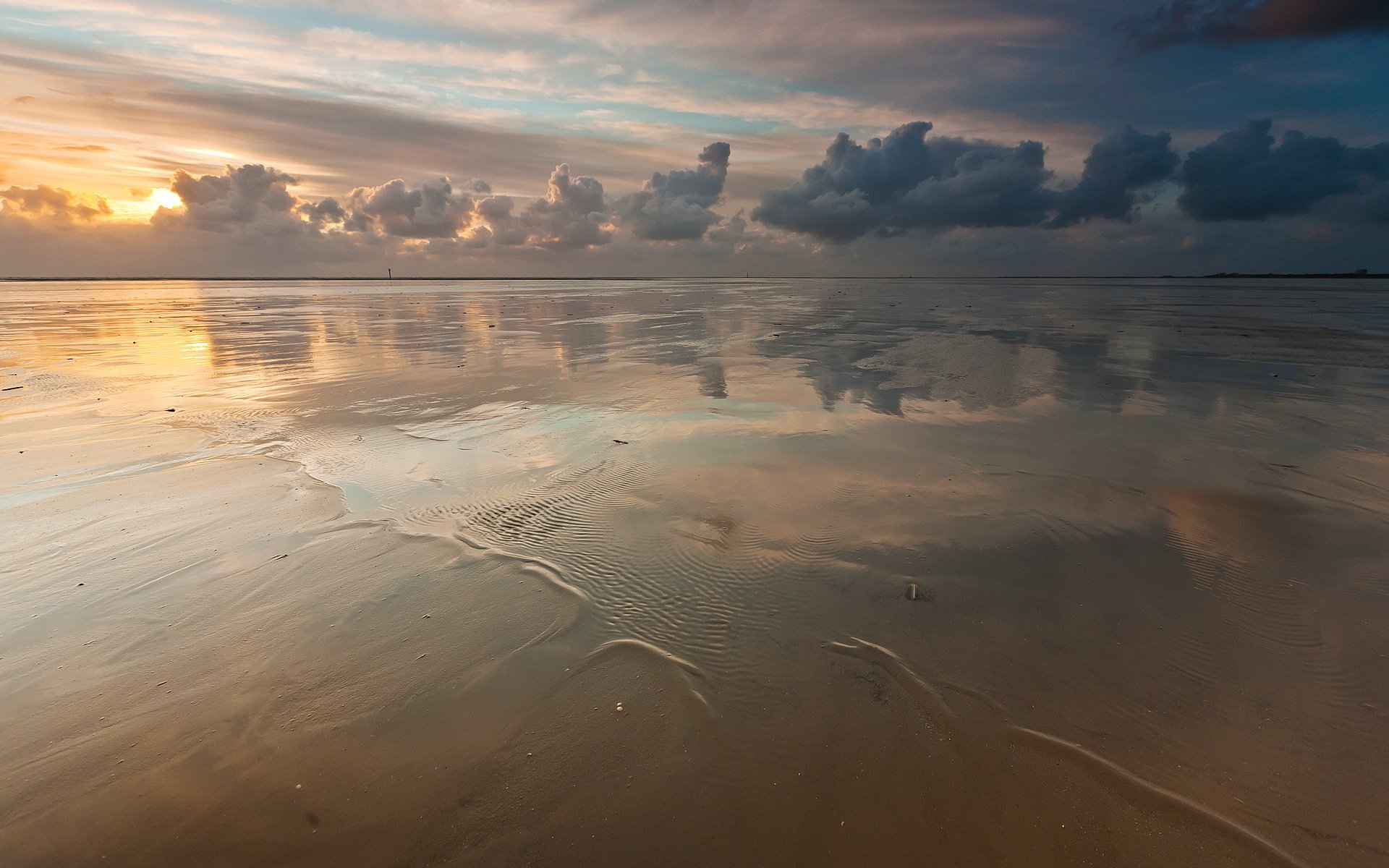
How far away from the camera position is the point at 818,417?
9484mm

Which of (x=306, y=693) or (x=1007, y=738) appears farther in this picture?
(x=306, y=693)

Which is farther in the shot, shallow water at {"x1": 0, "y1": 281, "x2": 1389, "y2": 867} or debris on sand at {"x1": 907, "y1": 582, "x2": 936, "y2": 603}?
debris on sand at {"x1": 907, "y1": 582, "x2": 936, "y2": 603}

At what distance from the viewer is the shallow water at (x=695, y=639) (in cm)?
268

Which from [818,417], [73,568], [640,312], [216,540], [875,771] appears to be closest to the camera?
[875,771]

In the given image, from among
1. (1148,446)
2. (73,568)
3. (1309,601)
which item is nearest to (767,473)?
(1309,601)

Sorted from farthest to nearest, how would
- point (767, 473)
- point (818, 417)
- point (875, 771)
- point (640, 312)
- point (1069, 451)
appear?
point (640, 312)
point (818, 417)
point (1069, 451)
point (767, 473)
point (875, 771)

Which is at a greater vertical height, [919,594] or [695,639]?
[919,594]

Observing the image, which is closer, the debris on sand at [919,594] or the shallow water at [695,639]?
the shallow water at [695,639]

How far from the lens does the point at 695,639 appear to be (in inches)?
155

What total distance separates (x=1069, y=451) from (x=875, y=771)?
639 centimetres

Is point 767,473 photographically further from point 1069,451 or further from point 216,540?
point 216,540

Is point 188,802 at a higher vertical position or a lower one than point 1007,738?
lower

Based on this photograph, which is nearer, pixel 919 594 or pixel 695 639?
pixel 695 639

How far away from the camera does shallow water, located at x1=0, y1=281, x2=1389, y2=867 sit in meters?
2.68
